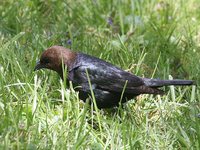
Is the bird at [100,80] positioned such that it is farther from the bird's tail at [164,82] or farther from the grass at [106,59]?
the grass at [106,59]

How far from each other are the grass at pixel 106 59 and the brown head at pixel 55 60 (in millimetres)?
117

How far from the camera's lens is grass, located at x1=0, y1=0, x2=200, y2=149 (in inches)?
149

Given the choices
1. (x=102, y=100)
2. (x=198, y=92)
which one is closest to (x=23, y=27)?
(x=102, y=100)

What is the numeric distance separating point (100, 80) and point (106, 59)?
2.26ft

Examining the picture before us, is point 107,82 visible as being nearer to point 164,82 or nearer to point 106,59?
point 164,82

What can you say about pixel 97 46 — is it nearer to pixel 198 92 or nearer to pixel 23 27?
pixel 23 27

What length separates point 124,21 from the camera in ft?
20.7

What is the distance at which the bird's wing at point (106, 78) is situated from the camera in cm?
449

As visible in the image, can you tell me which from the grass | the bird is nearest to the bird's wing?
the bird

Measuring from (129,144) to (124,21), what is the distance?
9.15 ft

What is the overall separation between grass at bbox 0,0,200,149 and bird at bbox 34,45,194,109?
0.10 metres

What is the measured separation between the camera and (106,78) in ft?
14.9

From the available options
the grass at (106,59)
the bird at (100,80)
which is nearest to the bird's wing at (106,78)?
the bird at (100,80)

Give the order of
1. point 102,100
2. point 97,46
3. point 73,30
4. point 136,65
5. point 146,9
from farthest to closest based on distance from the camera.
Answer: point 146,9 < point 73,30 < point 97,46 < point 136,65 < point 102,100
